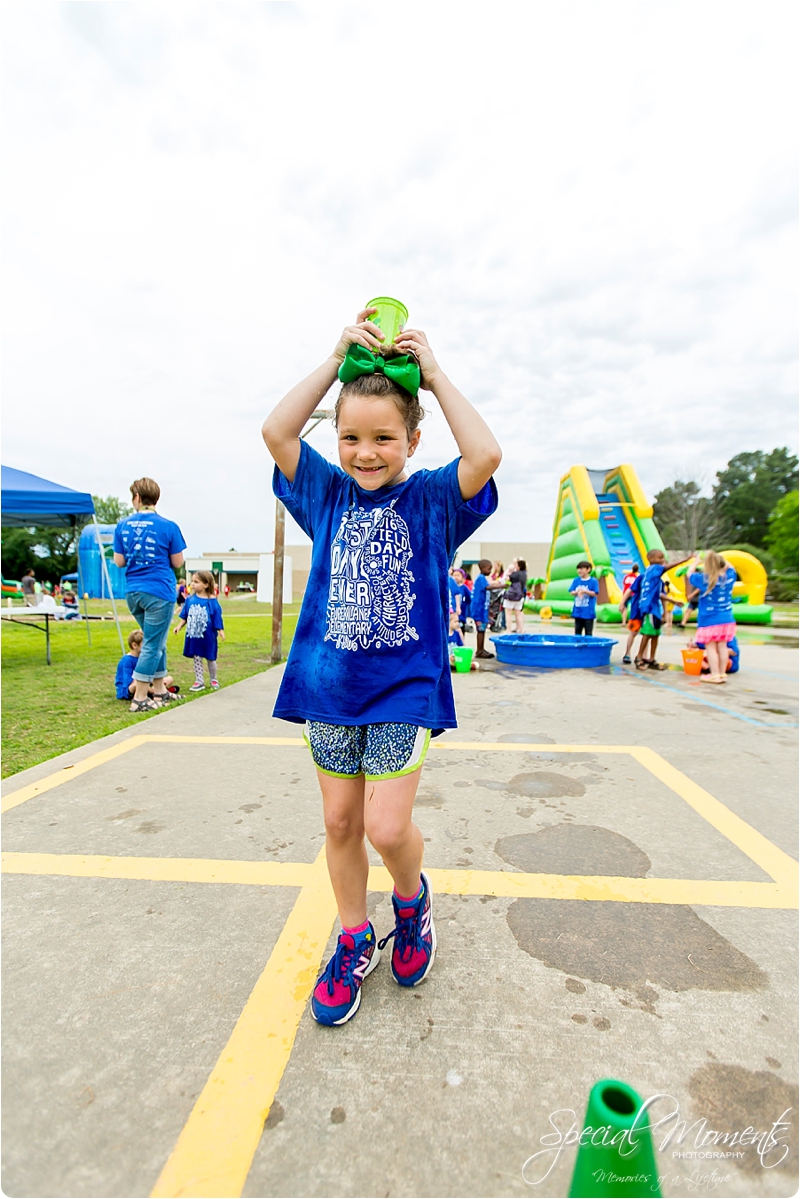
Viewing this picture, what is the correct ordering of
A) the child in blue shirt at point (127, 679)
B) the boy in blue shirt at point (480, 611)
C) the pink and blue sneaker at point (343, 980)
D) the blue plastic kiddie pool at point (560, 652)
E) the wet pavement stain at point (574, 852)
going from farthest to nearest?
the boy in blue shirt at point (480, 611)
the blue plastic kiddie pool at point (560, 652)
the child in blue shirt at point (127, 679)
the wet pavement stain at point (574, 852)
the pink and blue sneaker at point (343, 980)

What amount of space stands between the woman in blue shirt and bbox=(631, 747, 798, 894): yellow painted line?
13.8ft

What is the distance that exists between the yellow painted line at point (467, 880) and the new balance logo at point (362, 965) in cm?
56

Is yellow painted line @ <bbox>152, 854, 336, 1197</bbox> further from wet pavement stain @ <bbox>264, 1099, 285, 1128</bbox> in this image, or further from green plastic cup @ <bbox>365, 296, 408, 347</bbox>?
green plastic cup @ <bbox>365, 296, 408, 347</bbox>

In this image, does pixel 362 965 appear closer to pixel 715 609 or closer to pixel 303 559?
pixel 715 609

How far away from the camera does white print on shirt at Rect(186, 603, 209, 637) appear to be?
21.5 ft

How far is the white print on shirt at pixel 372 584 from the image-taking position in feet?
5.88

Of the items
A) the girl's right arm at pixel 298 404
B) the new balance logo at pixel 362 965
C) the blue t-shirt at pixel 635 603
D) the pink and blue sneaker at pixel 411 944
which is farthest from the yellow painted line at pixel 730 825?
the blue t-shirt at pixel 635 603

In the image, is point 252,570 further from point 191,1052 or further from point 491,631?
point 191,1052

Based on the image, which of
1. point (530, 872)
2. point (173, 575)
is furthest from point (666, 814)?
point (173, 575)

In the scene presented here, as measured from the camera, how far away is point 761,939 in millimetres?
2104

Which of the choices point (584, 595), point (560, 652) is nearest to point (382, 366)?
point (560, 652)

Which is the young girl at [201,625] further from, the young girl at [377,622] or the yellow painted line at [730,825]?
the young girl at [377,622]

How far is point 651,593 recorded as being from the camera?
8.77m

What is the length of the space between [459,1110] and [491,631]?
13.8 metres
